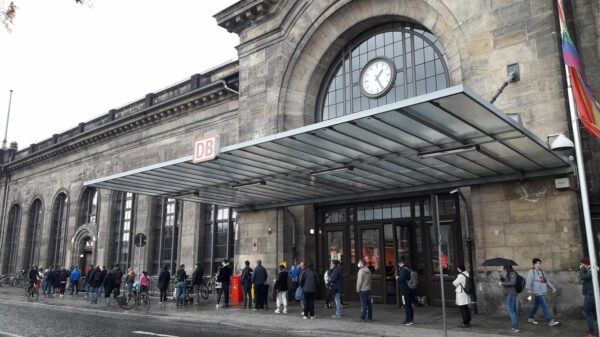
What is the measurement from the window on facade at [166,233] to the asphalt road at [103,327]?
1013 centimetres

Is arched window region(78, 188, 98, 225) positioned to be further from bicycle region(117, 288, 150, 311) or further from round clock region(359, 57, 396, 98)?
round clock region(359, 57, 396, 98)

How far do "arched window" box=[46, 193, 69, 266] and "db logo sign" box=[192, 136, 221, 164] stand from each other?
27.0m

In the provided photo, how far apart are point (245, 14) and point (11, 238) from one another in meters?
34.4

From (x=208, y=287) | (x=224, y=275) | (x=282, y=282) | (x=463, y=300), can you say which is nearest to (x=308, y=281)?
(x=282, y=282)

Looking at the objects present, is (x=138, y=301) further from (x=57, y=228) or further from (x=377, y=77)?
(x=57, y=228)

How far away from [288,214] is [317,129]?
30.7 feet

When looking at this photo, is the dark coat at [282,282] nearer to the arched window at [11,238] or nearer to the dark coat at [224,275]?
the dark coat at [224,275]

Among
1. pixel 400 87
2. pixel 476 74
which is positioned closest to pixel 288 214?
pixel 400 87

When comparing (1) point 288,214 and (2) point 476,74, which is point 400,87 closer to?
(2) point 476,74

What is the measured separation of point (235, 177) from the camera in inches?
600

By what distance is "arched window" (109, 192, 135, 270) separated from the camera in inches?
1159

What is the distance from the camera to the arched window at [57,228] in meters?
35.8

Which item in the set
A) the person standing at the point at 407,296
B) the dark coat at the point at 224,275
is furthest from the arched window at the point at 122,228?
the person standing at the point at 407,296

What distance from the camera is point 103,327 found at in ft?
44.3
